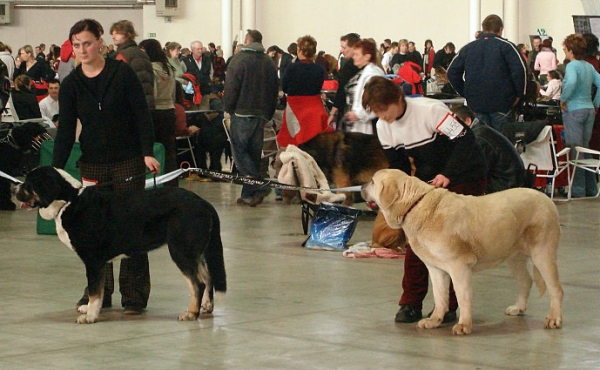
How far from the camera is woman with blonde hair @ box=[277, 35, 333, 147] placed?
38.9 feet

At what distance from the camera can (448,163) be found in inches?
241

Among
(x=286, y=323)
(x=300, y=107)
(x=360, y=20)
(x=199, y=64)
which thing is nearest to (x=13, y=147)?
(x=300, y=107)

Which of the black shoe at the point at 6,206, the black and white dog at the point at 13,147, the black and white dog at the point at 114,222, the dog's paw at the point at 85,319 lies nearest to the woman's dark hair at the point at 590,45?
the black and white dog at the point at 13,147

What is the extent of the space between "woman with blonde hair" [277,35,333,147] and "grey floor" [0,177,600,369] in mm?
3090

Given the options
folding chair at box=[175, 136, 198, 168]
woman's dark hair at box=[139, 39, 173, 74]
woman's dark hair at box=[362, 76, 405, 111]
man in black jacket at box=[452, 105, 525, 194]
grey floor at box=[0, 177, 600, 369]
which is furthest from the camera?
folding chair at box=[175, 136, 198, 168]

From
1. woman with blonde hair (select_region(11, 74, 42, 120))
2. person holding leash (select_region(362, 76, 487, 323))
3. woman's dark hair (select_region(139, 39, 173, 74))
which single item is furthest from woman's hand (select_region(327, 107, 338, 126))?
person holding leash (select_region(362, 76, 487, 323))

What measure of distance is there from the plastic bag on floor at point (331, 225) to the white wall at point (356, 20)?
22079 millimetres

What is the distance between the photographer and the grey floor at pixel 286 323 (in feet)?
17.2

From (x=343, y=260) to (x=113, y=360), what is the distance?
3.53 metres

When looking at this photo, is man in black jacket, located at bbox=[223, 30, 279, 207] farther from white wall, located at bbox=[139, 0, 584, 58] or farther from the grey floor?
white wall, located at bbox=[139, 0, 584, 58]

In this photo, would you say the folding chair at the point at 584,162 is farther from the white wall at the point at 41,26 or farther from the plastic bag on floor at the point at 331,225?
the white wall at the point at 41,26

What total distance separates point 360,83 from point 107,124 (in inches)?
183

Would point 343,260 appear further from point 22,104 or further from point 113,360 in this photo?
point 22,104

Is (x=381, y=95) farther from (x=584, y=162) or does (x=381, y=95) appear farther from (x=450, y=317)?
(x=584, y=162)
